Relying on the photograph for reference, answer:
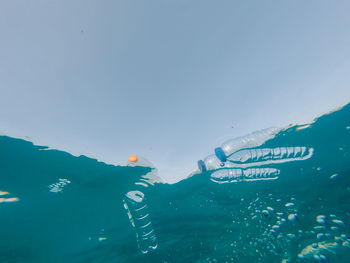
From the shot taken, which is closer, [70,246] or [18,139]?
[18,139]

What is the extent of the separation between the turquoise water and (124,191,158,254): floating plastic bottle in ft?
1.35

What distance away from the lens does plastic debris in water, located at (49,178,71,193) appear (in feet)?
29.6

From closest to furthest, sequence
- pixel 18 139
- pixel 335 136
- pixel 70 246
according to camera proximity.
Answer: pixel 18 139, pixel 335 136, pixel 70 246

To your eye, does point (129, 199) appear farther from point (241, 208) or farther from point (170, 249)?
point (241, 208)

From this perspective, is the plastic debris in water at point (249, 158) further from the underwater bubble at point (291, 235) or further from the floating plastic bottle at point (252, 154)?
the underwater bubble at point (291, 235)

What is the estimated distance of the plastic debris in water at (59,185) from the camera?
9.01 meters

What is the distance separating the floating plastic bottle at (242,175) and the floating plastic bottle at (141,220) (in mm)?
4934

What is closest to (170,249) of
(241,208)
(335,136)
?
(241,208)

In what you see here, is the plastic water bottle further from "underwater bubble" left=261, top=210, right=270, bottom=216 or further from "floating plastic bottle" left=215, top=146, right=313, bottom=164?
"underwater bubble" left=261, top=210, right=270, bottom=216

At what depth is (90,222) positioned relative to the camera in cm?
1165

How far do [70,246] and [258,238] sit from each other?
51.5 feet

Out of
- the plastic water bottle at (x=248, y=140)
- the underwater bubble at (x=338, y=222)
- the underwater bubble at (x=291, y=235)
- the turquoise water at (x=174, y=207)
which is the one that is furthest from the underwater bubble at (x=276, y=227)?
the plastic water bottle at (x=248, y=140)

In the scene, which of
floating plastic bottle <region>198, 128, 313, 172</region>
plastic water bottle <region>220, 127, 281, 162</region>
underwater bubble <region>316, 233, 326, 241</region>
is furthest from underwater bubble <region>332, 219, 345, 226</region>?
plastic water bottle <region>220, 127, 281, 162</region>

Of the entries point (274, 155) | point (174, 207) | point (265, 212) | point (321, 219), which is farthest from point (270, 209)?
point (174, 207)
